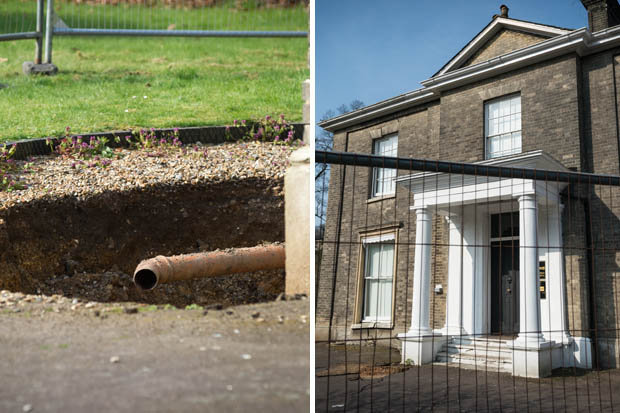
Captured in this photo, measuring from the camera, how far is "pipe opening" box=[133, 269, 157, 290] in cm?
539

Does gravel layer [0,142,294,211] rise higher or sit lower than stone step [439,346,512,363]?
higher

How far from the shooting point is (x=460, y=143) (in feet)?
33.6

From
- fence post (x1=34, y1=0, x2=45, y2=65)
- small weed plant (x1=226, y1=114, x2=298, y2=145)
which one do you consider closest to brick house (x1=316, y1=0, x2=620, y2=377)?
small weed plant (x1=226, y1=114, x2=298, y2=145)

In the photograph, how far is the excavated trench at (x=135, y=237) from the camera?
5.57 m

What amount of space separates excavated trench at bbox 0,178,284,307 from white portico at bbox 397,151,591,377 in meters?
2.49

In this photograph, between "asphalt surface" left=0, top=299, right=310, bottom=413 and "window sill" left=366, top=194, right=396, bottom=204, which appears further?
"window sill" left=366, top=194, right=396, bottom=204

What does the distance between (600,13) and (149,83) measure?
24.9 feet

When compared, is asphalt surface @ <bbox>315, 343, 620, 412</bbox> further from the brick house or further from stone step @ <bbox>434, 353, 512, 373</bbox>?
the brick house

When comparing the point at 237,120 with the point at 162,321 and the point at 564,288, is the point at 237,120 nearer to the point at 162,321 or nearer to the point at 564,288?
the point at 162,321

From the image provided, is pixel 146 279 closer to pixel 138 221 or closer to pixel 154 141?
pixel 138 221

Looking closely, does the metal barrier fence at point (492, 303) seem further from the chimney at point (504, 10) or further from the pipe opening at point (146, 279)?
the chimney at point (504, 10)

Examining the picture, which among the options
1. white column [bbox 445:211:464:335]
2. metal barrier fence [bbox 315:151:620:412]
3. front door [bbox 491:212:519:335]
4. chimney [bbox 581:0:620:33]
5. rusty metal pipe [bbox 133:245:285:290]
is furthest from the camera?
chimney [bbox 581:0:620:33]

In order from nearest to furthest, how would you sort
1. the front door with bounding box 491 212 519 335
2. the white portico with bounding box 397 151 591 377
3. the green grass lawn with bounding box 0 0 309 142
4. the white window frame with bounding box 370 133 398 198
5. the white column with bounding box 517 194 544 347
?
1. the green grass lawn with bounding box 0 0 309 142
2. the white column with bounding box 517 194 544 347
3. the white portico with bounding box 397 151 591 377
4. the front door with bounding box 491 212 519 335
5. the white window frame with bounding box 370 133 398 198

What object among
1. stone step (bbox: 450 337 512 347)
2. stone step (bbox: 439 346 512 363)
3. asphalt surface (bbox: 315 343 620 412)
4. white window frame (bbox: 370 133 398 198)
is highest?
white window frame (bbox: 370 133 398 198)
